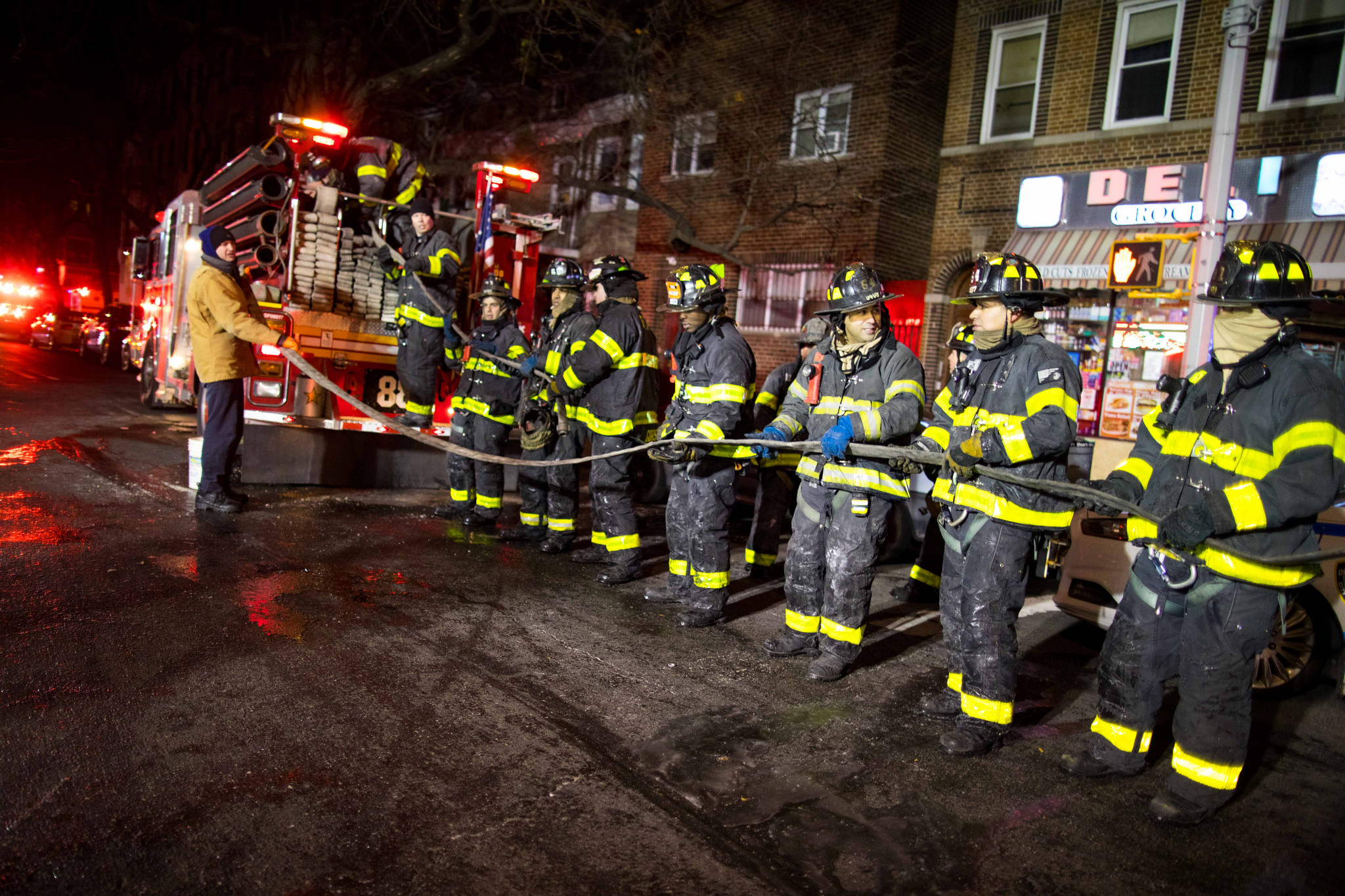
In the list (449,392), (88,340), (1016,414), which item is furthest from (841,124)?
(88,340)

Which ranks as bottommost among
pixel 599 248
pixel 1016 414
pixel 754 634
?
pixel 754 634

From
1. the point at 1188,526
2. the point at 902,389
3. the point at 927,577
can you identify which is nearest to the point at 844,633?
the point at 902,389

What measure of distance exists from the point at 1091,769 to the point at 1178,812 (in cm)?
37

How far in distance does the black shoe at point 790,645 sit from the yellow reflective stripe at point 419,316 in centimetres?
424

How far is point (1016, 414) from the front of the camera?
363 centimetres

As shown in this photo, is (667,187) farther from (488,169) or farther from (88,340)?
(88,340)

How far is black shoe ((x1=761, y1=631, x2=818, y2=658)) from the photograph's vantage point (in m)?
4.59

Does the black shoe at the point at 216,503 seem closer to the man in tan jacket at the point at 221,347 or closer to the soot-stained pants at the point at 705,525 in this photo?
the man in tan jacket at the point at 221,347

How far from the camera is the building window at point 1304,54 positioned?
1131 centimetres

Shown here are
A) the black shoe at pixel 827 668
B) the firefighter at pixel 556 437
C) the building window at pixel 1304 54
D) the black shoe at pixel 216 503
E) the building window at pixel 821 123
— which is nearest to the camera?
the black shoe at pixel 827 668

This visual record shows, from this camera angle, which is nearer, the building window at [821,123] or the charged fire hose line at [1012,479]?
the charged fire hose line at [1012,479]

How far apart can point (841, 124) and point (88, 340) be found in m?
19.1

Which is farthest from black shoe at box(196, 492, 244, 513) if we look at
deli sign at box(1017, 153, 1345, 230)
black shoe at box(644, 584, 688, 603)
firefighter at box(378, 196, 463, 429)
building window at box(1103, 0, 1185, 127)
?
building window at box(1103, 0, 1185, 127)

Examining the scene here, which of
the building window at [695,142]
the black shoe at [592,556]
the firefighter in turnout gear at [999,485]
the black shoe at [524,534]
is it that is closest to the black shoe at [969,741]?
the firefighter in turnout gear at [999,485]
